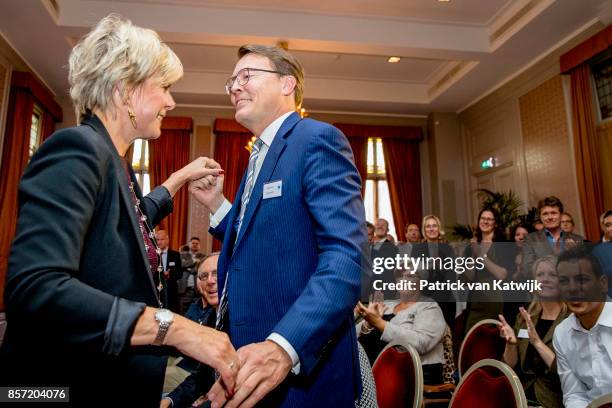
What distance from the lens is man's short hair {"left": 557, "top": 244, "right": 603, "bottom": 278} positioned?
2.28 meters

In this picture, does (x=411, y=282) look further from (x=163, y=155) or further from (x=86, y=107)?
(x=163, y=155)

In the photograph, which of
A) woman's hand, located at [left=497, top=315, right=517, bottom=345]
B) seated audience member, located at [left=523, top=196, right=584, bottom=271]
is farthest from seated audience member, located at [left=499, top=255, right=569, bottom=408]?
seated audience member, located at [left=523, top=196, right=584, bottom=271]

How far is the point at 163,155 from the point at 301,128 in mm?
7572

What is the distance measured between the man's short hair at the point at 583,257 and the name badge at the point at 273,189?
1982 mm

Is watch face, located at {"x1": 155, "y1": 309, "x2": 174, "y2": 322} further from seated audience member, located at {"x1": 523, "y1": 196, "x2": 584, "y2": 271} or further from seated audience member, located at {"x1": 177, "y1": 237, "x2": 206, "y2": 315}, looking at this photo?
seated audience member, located at {"x1": 177, "y1": 237, "x2": 206, "y2": 315}

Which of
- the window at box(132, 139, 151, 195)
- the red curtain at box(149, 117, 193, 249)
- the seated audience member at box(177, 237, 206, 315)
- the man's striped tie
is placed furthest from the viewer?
the window at box(132, 139, 151, 195)

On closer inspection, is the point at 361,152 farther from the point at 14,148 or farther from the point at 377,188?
the point at 14,148

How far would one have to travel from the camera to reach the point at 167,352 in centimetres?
90

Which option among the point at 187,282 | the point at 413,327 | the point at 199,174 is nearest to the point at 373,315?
the point at 413,327

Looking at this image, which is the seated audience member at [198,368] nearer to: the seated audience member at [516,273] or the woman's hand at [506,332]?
the woman's hand at [506,332]

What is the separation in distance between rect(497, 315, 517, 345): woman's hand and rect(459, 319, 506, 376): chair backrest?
59 mm

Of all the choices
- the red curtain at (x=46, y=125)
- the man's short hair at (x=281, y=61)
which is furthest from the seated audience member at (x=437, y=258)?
the red curtain at (x=46, y=125)

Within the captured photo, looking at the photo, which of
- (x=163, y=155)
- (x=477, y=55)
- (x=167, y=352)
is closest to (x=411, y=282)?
(x=167, y=352)

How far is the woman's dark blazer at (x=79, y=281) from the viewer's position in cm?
71
